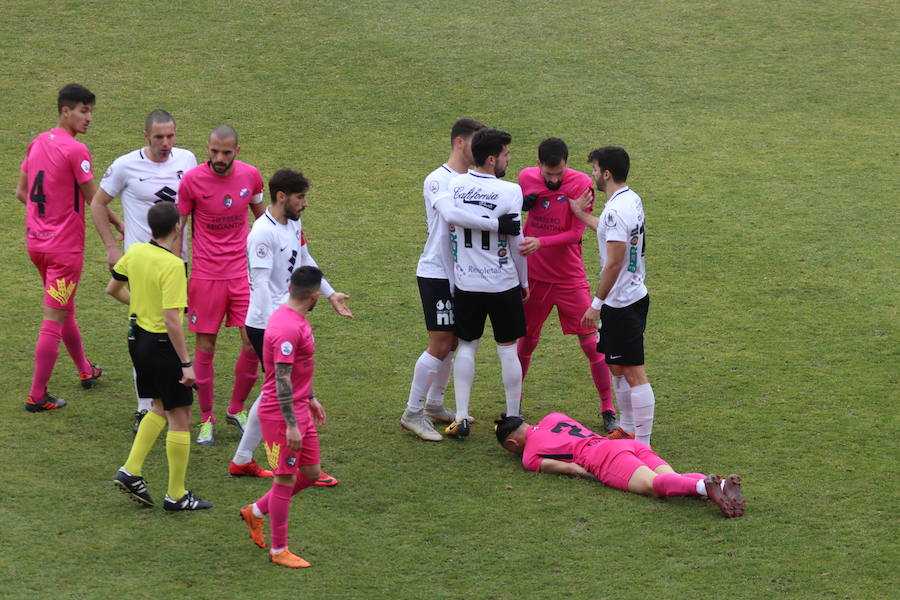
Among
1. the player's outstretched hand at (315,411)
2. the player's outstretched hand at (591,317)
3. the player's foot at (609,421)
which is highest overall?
the player's outstretched hand at (591,317)

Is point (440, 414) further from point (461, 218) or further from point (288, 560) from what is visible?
point (288, 560)

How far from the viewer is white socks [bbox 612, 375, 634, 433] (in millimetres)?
7875

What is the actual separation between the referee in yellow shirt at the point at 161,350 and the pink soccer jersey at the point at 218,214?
3.14 feet

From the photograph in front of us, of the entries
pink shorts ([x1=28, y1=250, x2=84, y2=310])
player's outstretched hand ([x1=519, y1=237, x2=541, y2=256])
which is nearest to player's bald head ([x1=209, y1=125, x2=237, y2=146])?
pink shorts ([x1=28, y1=250, x2=84, y2=310])

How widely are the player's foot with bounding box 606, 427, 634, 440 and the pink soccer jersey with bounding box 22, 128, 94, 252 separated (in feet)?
14.1

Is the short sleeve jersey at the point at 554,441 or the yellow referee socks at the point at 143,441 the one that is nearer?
the yellow referee socks at the point at 143,441

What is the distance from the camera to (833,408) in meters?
8.30

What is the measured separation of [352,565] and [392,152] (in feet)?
27.6

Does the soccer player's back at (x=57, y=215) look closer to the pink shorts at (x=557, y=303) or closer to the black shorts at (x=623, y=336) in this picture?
the pink shorts at (x=557, y=303)

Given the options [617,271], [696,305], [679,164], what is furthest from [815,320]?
[679,164]

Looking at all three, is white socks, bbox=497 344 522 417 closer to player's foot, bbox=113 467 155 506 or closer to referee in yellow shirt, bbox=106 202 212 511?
referee in yellow shirt, bbox=106 202 212 511

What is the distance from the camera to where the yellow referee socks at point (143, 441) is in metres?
6.70

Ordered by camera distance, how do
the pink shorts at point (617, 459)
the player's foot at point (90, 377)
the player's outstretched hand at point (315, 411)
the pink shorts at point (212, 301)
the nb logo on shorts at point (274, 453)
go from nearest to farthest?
the nb logo on shorts at point (274, 453) < the player's outstretched hand at point (315, 411) < the pink shorts at point (617, 459) < the pink shorts at point (212, 301) < the player's foot at point (90, 377)

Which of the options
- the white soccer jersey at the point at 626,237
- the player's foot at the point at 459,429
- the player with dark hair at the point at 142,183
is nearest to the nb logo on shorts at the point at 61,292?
the player with dark hair at the point at 142,183
